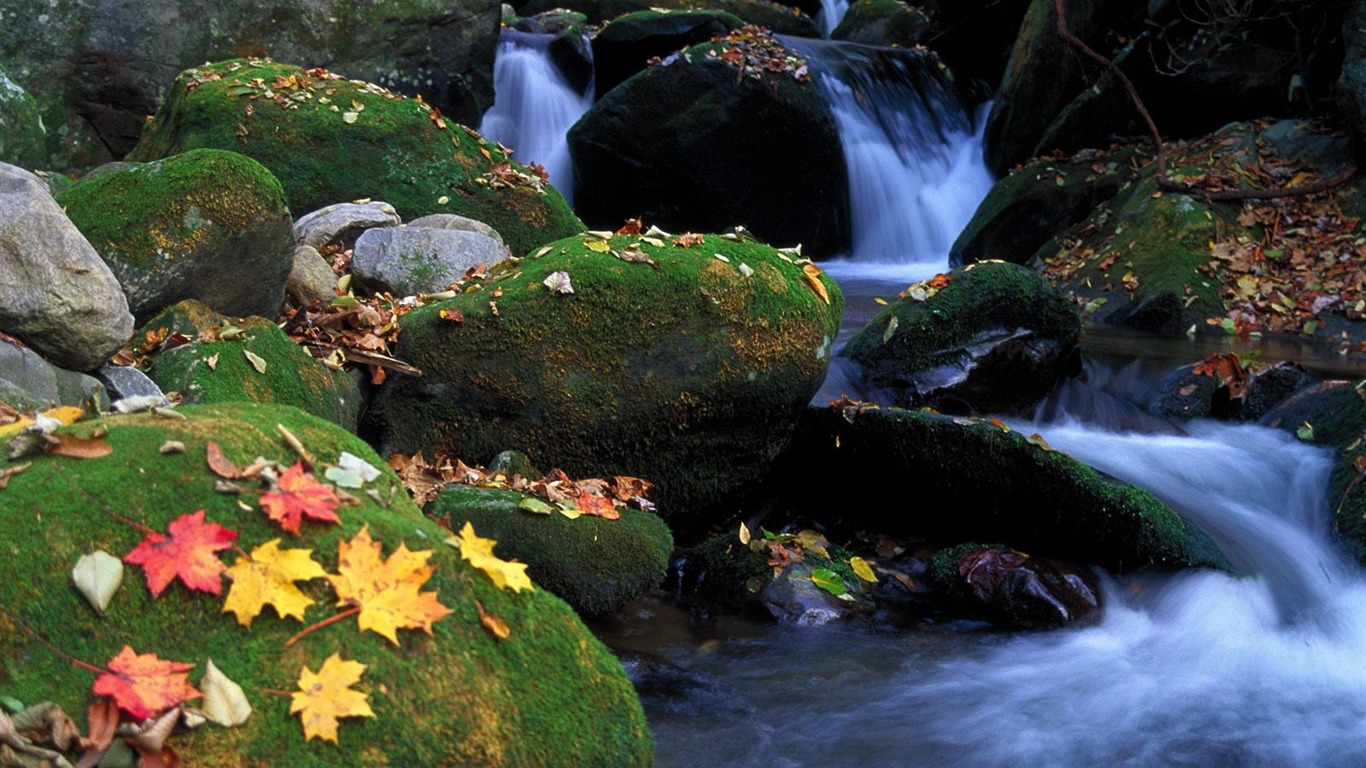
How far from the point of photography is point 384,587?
2547mm

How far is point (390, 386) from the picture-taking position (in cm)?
517

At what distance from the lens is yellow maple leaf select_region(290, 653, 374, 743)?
2.28 m

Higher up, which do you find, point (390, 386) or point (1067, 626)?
point (390, 386)

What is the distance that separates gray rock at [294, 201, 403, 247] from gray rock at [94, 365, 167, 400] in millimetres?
2514

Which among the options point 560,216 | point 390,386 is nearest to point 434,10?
point 560,216

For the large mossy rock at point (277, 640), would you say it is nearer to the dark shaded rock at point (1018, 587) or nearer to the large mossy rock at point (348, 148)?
the dark shaded rock at point (1018, 587)

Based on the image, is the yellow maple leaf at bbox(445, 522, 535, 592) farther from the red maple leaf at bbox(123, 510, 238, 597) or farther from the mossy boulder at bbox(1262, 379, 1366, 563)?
the mossy boulder at bbox(1262, 379, 1366, 563)

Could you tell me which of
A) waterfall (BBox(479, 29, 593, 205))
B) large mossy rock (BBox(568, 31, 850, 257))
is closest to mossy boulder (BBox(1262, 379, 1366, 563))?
large mossy rock (BBox(568, 31, 850, 257))

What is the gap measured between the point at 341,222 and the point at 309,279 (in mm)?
1139

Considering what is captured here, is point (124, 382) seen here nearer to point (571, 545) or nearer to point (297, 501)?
point (571, 545)

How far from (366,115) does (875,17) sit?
1201 centimetres

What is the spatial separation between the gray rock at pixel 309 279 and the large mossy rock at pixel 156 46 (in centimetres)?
571

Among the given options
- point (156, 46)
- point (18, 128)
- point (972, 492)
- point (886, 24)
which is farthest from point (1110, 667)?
point (886, 24)

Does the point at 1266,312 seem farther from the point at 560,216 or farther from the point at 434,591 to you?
the point at 434,591
